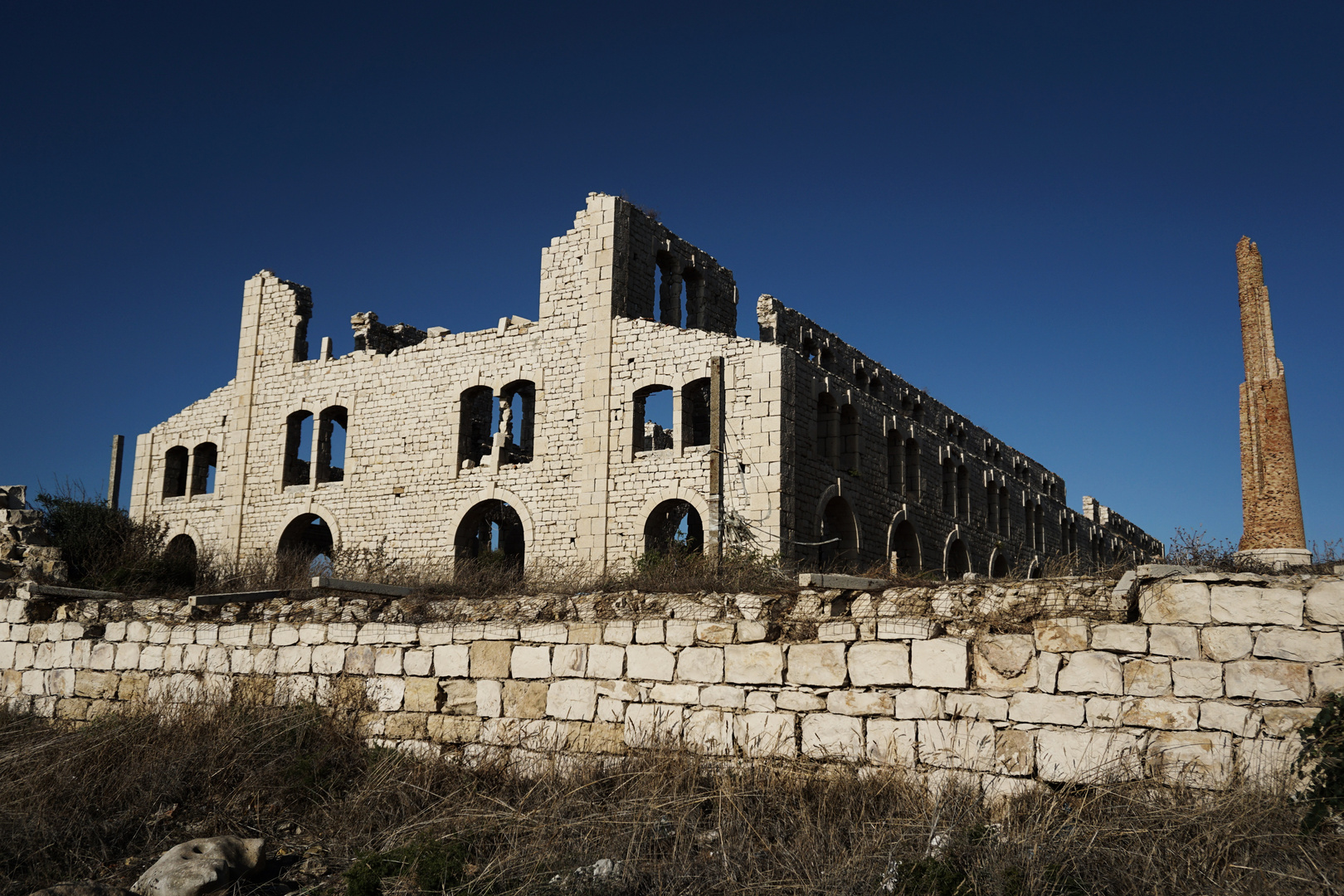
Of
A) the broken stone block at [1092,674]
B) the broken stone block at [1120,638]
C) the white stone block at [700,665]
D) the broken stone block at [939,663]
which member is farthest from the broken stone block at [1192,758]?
the white stone block at [700,665]

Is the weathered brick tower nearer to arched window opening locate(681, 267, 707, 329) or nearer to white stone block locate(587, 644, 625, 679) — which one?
arched window opening locate(681, 267, 707, 329)

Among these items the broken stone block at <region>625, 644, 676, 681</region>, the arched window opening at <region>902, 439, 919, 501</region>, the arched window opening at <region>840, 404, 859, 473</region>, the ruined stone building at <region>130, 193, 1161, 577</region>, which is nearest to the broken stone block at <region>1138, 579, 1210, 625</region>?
the broken stone block at <region>625, 644, 676, 681</region>

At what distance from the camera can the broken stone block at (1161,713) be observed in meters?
5.99

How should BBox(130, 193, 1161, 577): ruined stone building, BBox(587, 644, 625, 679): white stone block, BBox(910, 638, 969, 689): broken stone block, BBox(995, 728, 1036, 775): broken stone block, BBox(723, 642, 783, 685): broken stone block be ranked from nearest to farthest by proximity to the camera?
BBox(995, 728, 1036, 775): broken stone block → BBox(910, 638, 969, 689): broken stone block → BBox(723, 642, 783, 685): broken stone block → BBox(587, 644, 625, 679): white stone block → BBox(130, 193, 1161, 577): ruined stone building

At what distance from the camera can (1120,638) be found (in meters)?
6.27

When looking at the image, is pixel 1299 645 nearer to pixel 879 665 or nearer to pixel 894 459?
pixel 879 665

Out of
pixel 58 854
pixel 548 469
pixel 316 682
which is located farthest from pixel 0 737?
pixel 548 469

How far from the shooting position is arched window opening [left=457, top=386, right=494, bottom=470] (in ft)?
69.8

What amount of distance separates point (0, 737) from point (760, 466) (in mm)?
11733

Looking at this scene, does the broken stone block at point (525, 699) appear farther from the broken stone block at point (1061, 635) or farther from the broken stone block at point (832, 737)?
the broken stone block at point (1061, 635)

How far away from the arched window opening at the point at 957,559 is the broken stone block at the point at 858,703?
1780 cm

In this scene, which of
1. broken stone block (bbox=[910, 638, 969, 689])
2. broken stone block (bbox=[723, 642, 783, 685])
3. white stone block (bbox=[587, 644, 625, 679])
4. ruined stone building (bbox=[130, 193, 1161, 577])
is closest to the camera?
broken stone block (bbox=[910, 638, 969, 689])

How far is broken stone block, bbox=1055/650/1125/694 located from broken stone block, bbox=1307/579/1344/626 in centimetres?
111

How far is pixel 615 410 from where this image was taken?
19.5 meters
